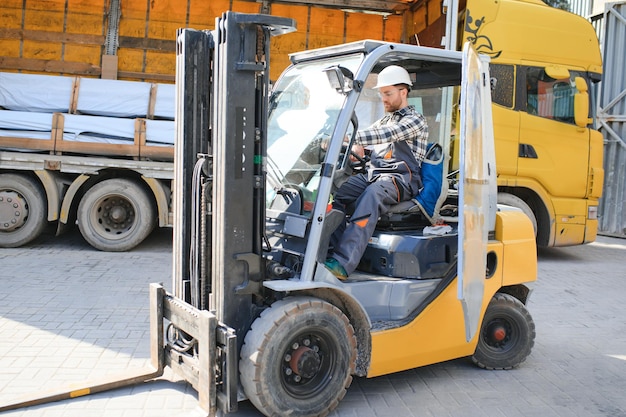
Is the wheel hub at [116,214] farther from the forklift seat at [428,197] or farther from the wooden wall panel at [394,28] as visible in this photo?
the forklift seat at [428,197]

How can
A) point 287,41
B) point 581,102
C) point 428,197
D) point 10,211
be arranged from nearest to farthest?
point 428,197
point 10,211
point 581,102
point 287,41

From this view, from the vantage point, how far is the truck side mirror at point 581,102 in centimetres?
930

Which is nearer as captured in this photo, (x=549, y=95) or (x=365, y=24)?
(x=549, y=95)

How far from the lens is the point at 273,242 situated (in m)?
4.18

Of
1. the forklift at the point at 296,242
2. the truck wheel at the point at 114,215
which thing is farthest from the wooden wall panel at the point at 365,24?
the forklift at the point at 296,242

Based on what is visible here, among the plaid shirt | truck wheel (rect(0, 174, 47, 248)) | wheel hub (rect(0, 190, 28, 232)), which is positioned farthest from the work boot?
wheel hub (rect(0, 190, 28, 232))

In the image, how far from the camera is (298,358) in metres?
3.66

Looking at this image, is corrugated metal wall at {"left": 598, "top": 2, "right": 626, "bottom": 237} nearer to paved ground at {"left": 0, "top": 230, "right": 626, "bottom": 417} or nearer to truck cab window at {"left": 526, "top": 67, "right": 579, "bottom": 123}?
truck cab window at {"left": 526, "top": 67, "right": 579, "bottom": 123}

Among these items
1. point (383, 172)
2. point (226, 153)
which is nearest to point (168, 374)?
point (226, 153)

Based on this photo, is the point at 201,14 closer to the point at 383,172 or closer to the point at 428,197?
the point at 383,172

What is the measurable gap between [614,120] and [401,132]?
9.87 metres

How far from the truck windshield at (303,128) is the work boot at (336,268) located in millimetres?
381

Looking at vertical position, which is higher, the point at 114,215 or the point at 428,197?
the point at 428,197

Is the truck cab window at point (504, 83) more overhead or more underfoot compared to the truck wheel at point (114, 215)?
more overhead
